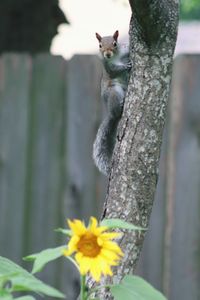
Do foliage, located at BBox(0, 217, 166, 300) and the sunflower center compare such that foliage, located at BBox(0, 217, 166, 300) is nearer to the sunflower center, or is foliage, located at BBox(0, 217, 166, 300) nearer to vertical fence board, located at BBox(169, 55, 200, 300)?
the sunflower center

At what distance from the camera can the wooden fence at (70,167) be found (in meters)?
3.22

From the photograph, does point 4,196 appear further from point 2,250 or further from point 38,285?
Answer: point 38,285

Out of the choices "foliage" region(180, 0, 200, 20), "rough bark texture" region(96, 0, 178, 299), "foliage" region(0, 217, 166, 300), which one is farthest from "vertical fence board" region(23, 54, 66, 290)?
"foliage" region(180, 0, 200, 20)

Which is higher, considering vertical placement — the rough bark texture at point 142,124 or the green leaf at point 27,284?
the rough bark texture at point 142,124

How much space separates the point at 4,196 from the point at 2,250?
0.68 ft

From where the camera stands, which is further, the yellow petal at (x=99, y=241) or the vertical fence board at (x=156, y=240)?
the vertical fence board at (x=156, y=240)

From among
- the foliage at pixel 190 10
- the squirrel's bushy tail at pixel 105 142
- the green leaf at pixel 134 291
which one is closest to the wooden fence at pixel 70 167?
the squirrel's bushy tail at pixel 105 142

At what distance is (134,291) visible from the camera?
1140 millimetres

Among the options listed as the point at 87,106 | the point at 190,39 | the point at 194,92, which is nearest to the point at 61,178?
the point at 87,106

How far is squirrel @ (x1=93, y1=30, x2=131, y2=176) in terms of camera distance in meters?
1.96

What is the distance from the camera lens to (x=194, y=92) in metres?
3.21

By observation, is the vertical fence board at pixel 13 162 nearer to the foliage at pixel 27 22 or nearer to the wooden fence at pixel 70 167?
the wooden fence at pixel 70 167

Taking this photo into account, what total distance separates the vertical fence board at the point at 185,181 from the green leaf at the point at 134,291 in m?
2.04

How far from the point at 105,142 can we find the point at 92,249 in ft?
3.15
